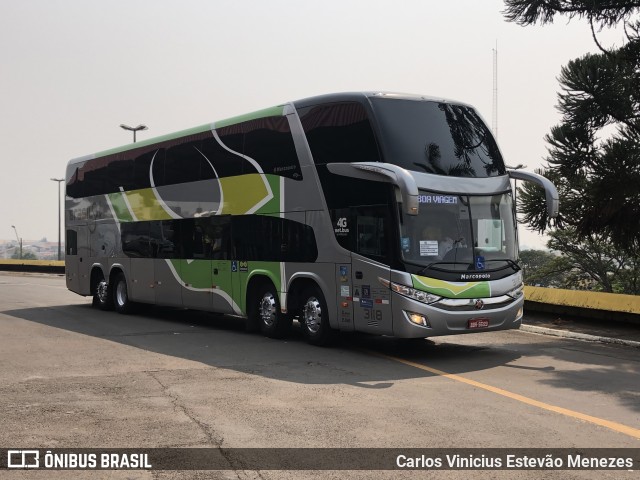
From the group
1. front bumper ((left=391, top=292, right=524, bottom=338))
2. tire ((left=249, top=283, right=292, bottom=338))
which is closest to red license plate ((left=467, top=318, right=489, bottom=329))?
front bumper ((left=391, top=292, right=524, bottom=338))

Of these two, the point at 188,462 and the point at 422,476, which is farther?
the point at 188,462

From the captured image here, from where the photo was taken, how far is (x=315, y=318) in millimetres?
12922

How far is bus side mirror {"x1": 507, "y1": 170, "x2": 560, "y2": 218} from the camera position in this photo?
40.4 ft

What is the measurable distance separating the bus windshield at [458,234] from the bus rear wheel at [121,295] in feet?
32.3

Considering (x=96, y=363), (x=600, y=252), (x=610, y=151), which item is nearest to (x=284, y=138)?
(x=96, y=363)

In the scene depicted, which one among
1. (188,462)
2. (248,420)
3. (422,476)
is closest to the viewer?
(422,476)

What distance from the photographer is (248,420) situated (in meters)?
7.38

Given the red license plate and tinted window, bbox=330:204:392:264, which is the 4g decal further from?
the red license plate

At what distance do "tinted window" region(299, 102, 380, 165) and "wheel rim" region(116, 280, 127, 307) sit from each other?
8.33 metres

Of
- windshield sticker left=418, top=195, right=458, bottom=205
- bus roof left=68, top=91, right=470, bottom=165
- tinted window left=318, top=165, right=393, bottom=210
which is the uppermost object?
bus roof left=68, top=91, right=470, bottom=165

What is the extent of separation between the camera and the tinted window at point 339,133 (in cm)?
1179

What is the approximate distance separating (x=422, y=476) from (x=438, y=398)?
293cm

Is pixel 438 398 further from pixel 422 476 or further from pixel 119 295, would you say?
pixel 119 295

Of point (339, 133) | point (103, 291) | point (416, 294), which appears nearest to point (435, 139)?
point (339, 133)
